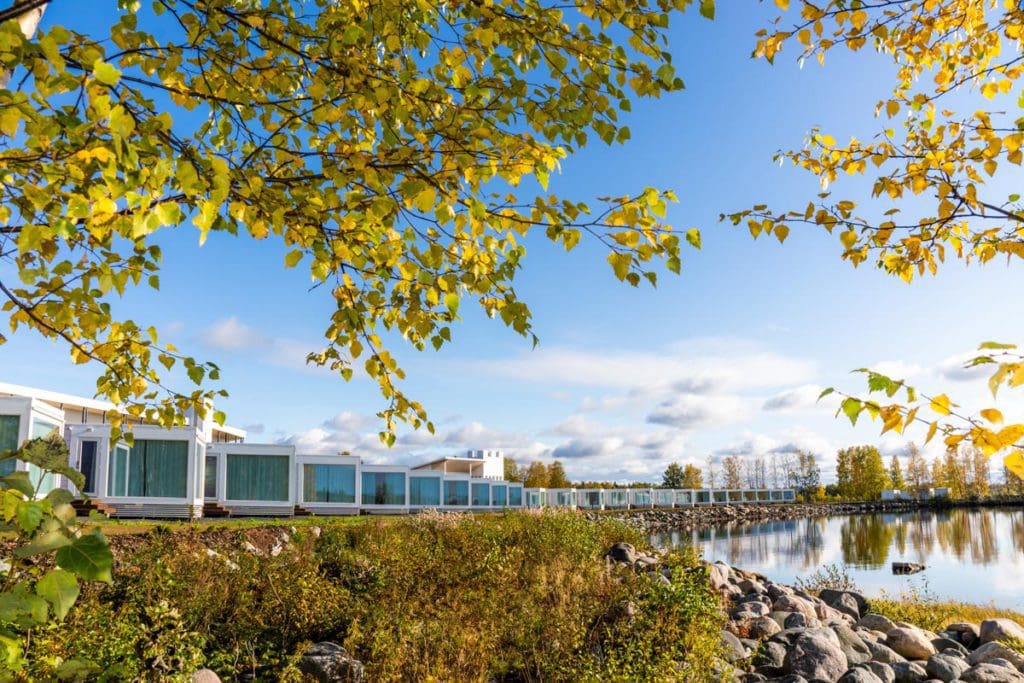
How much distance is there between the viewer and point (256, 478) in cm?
2070

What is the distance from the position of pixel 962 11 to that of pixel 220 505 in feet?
69.1

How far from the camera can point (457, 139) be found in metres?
2.66

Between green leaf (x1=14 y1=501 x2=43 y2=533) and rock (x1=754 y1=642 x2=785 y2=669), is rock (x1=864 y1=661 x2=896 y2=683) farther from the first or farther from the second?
green leaf (x1=14 y1=501 x2=43 y2=533)

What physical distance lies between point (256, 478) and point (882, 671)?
61.0 ft

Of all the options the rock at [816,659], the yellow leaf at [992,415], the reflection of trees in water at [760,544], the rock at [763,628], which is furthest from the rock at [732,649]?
the reflection of trees in water at [760,544]

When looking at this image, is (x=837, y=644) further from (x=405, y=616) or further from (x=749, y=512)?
(x=749, y=512)

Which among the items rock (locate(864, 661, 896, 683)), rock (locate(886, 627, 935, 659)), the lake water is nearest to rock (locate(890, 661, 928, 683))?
rock (locate(864, 661, 896, 683))

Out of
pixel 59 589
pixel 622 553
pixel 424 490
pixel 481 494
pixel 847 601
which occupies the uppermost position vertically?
pixel 59 589

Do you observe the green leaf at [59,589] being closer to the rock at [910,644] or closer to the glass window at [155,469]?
the rock at [910,644]

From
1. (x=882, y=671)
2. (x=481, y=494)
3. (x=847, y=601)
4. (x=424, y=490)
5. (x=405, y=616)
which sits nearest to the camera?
(x=405, y=616)

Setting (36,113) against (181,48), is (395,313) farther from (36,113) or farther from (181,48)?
(36,113)

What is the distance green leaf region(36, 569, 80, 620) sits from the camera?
124 cm

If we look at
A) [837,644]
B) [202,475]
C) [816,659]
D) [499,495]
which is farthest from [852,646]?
[499,495]

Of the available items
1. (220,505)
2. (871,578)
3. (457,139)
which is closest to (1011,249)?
(457,139)
